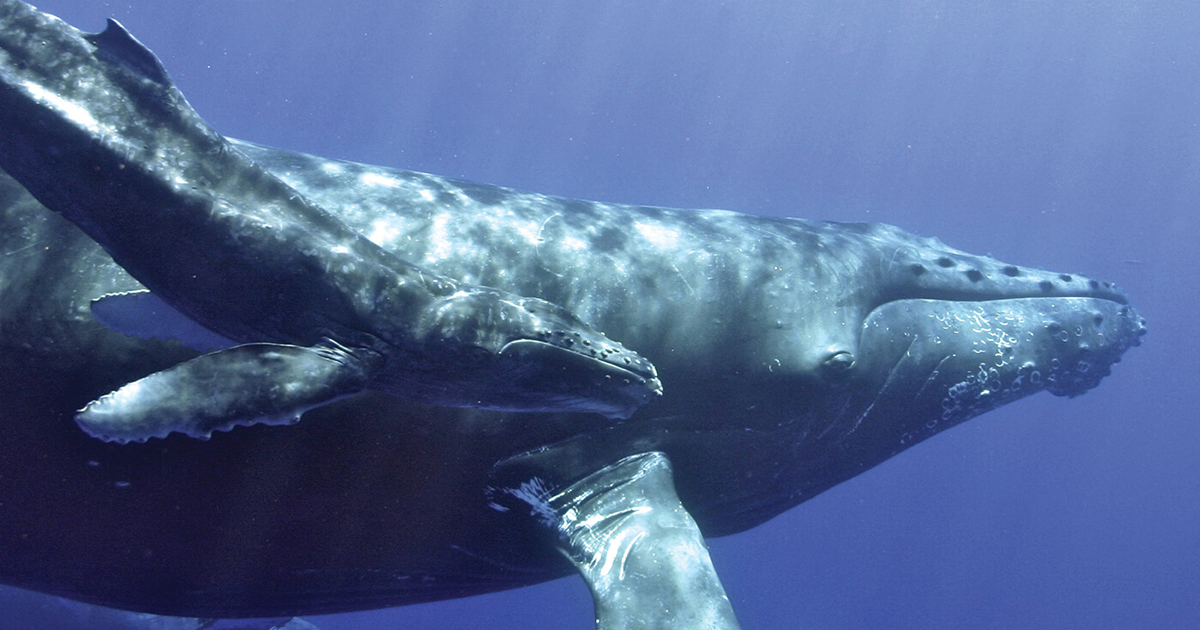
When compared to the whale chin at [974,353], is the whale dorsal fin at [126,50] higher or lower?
higher

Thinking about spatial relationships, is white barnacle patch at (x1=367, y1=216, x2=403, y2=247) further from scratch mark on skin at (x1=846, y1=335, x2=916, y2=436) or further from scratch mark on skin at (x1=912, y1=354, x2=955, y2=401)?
scratch mark on skin at (x1=912, y1=354, x2=955, y2=401)

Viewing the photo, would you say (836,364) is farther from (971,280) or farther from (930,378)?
(971,280)

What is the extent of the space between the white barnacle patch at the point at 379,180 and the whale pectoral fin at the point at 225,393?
232 centimetres

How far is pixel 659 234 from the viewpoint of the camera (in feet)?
21.7

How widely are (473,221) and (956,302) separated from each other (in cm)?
474

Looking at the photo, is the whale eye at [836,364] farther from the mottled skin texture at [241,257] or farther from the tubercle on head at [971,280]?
the mottled skin texture at [241,257]

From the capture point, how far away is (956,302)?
740cm

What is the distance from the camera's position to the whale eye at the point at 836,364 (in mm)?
6137

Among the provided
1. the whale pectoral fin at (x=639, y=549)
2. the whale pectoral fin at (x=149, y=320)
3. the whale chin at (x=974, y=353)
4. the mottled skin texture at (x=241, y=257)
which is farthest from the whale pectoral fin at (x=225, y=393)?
the whale chin at (x=974, y=353)

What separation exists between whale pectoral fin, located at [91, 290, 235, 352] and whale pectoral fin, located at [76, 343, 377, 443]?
2.18 ft

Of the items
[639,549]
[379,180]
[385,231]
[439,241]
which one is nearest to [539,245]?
[439,241]

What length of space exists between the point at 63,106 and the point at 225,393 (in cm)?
186

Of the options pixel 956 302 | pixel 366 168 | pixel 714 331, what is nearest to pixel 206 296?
pixel 366 168

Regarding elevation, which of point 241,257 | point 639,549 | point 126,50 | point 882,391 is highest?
point 126,50
